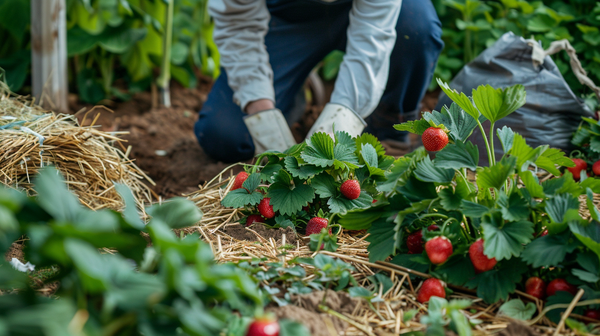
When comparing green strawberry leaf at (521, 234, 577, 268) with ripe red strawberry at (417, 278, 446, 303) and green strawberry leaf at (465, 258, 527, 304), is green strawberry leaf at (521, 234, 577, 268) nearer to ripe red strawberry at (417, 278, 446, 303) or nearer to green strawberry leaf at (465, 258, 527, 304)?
green strawberry leaf at (465, 258, 527, 304)

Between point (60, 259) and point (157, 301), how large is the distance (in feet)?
0.45

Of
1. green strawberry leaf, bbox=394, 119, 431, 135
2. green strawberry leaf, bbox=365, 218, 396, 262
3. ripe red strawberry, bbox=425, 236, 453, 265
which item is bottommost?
green strawberry leaf, bbox=365, 218, 396, 262

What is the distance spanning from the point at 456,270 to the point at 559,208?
0.21 meters

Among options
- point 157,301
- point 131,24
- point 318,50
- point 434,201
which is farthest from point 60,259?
point 131,24

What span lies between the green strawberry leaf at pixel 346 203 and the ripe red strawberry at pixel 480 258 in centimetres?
32

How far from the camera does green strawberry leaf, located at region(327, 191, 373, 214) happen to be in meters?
1.11

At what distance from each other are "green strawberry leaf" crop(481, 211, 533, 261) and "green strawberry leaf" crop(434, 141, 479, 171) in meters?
0.11

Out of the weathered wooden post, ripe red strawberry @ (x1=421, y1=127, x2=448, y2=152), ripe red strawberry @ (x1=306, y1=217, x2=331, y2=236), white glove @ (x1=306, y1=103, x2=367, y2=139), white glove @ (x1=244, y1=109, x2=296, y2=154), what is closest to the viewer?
ripe red strawberry @ (x1=421, y1=127, x2=448, y2=152)

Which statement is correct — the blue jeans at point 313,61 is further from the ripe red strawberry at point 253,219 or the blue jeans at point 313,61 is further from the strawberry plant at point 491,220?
the strawberry plant at point 491,220

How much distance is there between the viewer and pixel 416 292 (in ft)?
3.04

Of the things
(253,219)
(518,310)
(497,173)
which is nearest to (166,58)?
(253,219)

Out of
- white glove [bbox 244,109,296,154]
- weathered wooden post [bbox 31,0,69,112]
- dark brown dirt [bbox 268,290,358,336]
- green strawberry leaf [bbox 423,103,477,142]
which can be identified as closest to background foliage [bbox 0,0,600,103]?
weathered wooden post [bbox 31,0,69,112]

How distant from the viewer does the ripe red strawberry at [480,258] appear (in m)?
0.83

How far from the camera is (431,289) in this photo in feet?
2.84
